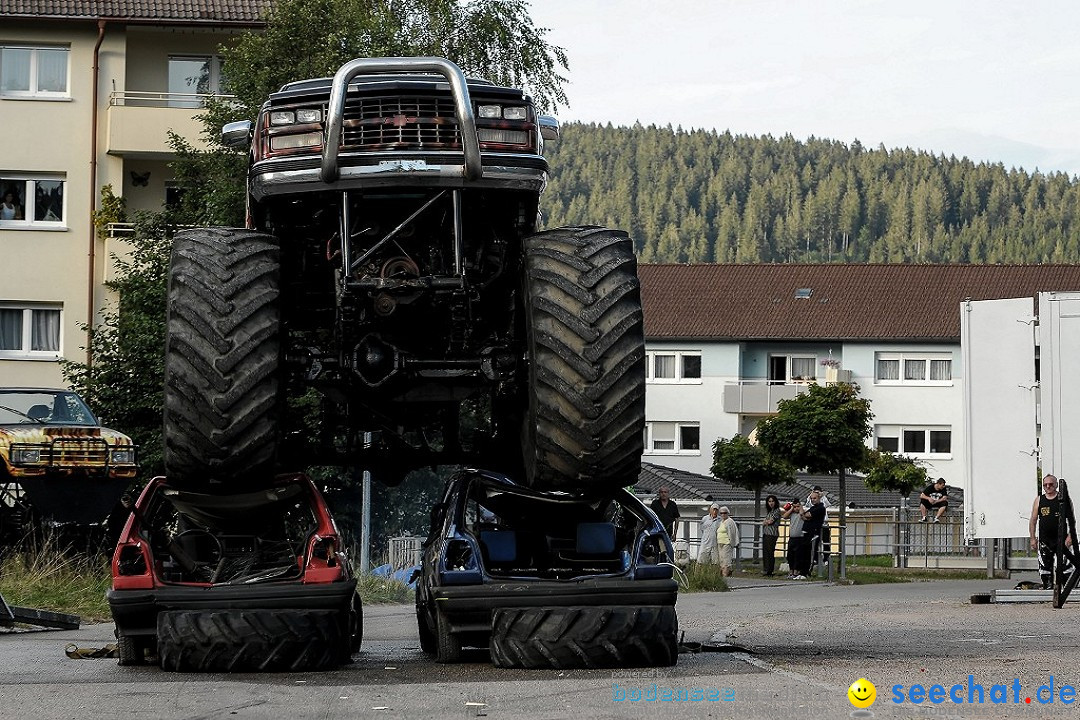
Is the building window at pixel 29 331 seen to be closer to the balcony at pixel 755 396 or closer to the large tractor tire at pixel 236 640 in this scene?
the large tractor tire at pixel 236 640

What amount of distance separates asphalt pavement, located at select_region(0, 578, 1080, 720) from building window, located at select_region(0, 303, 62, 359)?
916 inches

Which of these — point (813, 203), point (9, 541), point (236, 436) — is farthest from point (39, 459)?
point (813, 203)

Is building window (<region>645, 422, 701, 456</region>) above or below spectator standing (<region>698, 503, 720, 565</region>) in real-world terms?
above

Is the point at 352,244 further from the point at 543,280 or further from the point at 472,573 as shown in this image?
the point at 472,573

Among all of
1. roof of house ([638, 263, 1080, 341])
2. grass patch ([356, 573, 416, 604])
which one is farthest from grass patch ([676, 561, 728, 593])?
roof of house ([638, 263, 1080, 341])

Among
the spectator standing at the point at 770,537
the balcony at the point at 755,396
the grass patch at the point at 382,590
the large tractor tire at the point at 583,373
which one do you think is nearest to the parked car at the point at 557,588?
the large tractor tire at the point at 583,373

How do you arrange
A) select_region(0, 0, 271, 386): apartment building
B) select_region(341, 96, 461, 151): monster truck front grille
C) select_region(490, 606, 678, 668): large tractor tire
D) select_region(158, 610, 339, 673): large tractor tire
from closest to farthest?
1. select_region(490, 606, 678, 668): large tractor tire
2. select_region(158, 610, 339, 673): large tractor tire
3. select_region(341, 96, 461, 151): monster truck front grille
4. select_region(0, 0, 271, 386): apartment building

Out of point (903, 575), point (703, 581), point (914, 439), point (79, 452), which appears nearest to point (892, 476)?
point (914, 439)

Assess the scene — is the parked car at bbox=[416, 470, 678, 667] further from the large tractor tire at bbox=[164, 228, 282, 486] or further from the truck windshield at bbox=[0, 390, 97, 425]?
the truck windshield at bbox=[0, 390, 97, 425]

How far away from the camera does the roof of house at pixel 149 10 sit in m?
37.7

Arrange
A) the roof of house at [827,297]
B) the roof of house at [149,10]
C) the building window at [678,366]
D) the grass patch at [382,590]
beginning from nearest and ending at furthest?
the grass patch at [382,590] → the roof of house at [149,10] → the roof of house at [827,297] → the building window at [678,366]

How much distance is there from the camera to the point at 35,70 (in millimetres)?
38562

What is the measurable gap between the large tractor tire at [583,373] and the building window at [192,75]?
93.8 feet

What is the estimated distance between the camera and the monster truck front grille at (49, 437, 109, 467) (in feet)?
71.7
